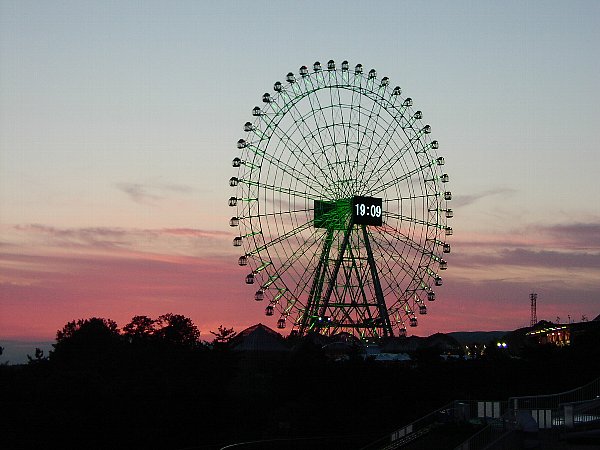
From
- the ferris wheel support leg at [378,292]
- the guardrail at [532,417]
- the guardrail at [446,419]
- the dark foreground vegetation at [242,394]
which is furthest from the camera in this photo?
the ferris wheel support leg at [378,292]

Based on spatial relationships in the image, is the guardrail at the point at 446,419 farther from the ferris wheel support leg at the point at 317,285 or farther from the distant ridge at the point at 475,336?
the distant ridge at the point at 475,336

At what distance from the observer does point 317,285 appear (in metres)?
77.2

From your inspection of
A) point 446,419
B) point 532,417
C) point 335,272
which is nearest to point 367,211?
point 335,272

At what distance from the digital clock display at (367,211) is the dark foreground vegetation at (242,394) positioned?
10466 mm

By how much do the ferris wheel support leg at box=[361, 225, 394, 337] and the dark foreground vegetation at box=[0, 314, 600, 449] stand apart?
680 centimetres

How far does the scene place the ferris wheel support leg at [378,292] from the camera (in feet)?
263

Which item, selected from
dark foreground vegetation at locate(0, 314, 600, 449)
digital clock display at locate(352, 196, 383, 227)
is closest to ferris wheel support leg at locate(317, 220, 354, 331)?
digital clock display at locate(352, 196, 383, 227)

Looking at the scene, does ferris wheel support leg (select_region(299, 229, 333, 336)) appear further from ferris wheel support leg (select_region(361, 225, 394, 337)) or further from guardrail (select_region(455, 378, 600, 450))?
guardrail (select_region(455, 378, 600, 450))

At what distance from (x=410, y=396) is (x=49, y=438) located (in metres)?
21.8

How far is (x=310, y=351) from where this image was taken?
239 ft

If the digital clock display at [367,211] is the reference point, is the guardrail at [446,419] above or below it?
below

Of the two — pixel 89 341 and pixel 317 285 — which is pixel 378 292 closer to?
pixel 317 285

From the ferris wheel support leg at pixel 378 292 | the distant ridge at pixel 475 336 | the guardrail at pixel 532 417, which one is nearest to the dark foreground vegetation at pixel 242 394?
the ferris wheel support leg at pixel 378 292

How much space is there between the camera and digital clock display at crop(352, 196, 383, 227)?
77.8 m
